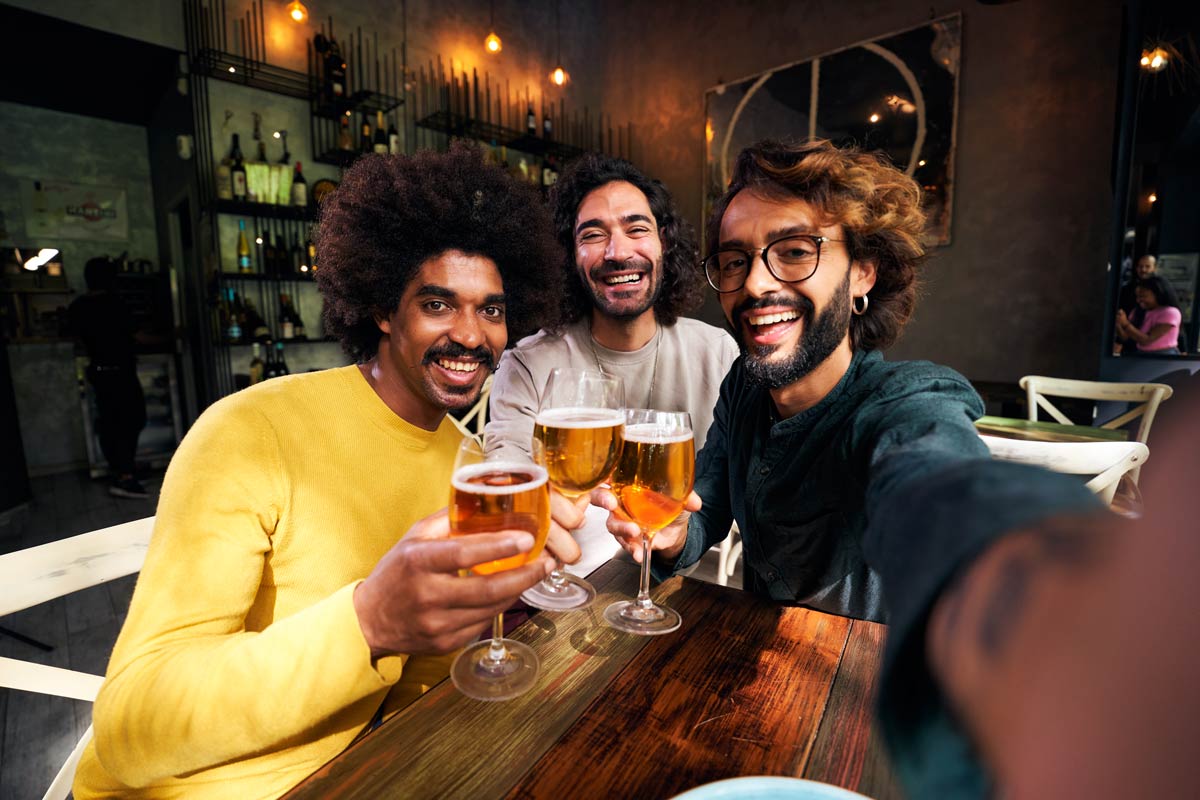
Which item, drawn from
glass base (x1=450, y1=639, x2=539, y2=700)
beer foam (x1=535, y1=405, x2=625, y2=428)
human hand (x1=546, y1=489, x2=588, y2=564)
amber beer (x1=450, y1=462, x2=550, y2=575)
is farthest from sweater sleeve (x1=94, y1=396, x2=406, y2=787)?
beer foam (x1=535, y1=405, x2=625, y2=428)

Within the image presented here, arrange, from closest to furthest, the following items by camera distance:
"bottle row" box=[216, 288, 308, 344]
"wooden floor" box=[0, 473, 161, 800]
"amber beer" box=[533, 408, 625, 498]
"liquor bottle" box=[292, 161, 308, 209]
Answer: "amber beer" box=[533, 408, 625, 498], "wooden floor" box=[0, 473, 161, 800], "bottle row" box=[216, 288, 308, 344], "liquor bottle" box=[292, 161, 308, 209]

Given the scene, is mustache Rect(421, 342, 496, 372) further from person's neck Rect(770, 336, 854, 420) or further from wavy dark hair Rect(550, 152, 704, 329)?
wavy dark hair Rect(550, 152, 704, 329)

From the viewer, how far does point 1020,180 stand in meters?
4.38

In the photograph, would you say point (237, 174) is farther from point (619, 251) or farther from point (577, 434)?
point (577, 434)

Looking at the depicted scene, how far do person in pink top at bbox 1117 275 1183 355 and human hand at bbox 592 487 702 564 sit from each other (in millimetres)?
4170

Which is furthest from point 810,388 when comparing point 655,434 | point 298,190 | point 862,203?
point 298,190

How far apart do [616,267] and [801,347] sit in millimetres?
1223

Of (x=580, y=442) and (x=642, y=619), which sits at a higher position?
(x=580, y=442)

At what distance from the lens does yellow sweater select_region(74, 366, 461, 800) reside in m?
0.78

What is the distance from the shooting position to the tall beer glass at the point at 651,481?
1.02m

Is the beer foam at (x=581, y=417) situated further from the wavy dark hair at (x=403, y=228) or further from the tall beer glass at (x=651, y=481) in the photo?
the wavy dark hair at (x=403, y=228)

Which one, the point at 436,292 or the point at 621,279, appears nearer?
the point at 436,292

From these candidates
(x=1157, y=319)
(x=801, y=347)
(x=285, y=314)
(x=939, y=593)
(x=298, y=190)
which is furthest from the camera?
(x=285, y=314)

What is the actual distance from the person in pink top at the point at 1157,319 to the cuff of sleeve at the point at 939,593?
458 cm
